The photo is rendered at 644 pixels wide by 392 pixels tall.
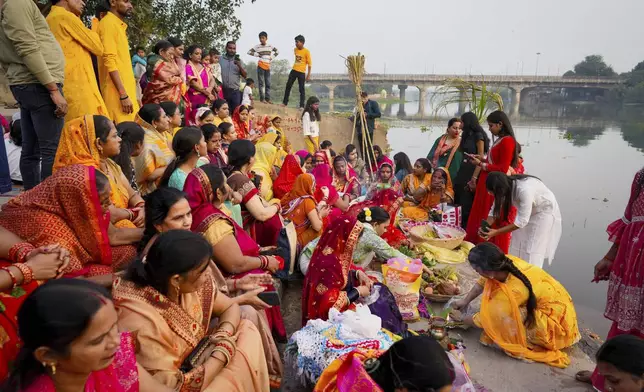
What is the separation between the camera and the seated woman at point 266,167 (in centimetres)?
517

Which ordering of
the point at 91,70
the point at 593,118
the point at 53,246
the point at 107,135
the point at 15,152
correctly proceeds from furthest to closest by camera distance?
1. the point at 593,118
2. the point at 15,152
3. the point at 91,70
4. the point at 107,135
5. the point at 53,246

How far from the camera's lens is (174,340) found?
6.15ft

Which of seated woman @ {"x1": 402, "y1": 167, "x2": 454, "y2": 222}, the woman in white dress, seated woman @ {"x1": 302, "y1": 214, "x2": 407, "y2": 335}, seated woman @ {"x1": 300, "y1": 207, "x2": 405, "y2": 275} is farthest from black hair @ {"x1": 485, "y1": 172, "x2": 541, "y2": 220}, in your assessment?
seated woman @ {"x1": 402, "y1": 167, "x2": 454, "y2": 222}

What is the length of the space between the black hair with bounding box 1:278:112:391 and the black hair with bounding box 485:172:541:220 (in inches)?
139

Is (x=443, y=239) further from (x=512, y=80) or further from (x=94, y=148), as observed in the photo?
(x=512, y=80)

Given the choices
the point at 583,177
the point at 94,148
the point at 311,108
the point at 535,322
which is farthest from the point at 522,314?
the point at 583,177

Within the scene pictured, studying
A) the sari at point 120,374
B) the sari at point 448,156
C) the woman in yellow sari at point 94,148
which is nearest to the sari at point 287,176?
the woman in yellow sari at point 94,148

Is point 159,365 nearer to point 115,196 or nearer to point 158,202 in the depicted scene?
point 158,202

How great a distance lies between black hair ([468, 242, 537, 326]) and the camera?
3.08m

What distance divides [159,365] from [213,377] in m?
0.24

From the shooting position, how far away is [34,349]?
1277 mm

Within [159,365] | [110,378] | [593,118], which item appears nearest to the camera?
[110,378]

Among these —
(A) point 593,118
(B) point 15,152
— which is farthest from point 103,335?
(A) point 593,118

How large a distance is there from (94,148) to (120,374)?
1873 millimetres
